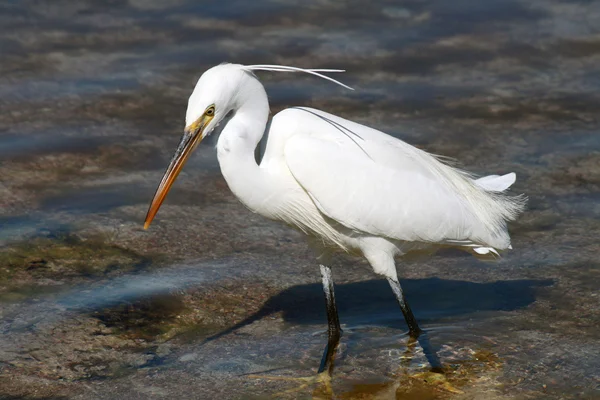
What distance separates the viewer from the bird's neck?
431cm

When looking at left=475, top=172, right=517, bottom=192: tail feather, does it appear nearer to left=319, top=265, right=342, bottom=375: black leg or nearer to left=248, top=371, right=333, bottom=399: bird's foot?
left=319, top=265, right=342, bottom=375: black leg

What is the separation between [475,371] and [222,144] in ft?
5.38

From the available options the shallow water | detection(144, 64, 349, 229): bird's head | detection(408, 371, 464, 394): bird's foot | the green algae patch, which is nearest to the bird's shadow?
the shallow water

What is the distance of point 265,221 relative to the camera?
246 inches

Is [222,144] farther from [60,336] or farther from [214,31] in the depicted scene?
[214,31]

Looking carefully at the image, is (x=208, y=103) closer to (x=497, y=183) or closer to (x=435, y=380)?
(x=435, y=380)

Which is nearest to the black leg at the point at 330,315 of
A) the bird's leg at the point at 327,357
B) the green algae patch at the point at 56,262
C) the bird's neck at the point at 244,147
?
the bird's leg at the point at 327,357

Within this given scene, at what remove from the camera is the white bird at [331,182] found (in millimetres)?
4293

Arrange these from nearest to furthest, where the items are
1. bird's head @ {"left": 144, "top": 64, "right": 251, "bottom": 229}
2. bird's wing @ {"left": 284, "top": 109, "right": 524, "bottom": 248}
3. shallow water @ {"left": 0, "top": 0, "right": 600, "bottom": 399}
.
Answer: bird's head @ {"left": 144, "top": 64, "right": 251, "bottom": 229}
bird's wing @ {"left": 284, "top": 109, "right": 524, "bottom": 248}
shallow water @ {"left": 0, "top": 0, "right": 600, "bottom": 399}

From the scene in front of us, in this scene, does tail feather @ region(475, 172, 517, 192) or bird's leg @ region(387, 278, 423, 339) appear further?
tail feather @ region(475, 172, 517, 192)

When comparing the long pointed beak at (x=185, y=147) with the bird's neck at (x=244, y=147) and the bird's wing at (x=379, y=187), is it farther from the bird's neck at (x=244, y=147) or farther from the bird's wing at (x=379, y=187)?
the bird's wing at (x=379, y=187)

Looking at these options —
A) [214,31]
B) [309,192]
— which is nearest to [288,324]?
[309,192]

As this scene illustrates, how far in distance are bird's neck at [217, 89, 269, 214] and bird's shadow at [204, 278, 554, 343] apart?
3.27 ft

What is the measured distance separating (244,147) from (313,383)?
3.85 feet
